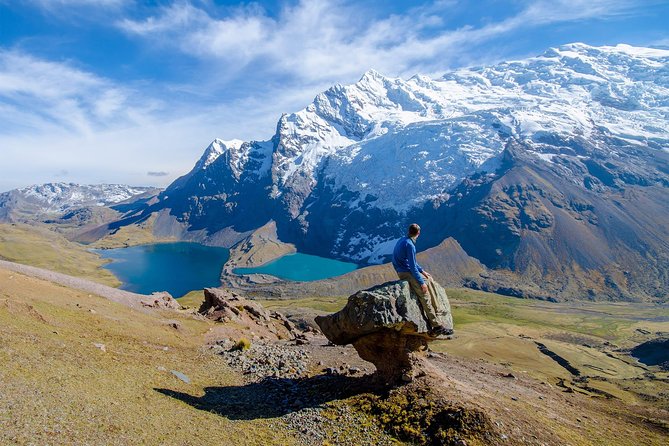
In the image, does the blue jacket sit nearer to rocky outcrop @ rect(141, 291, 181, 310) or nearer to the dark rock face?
rocky outcrop @ rect(141, 291, 181, 310)

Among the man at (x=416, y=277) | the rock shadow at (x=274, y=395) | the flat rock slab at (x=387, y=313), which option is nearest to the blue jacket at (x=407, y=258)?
the man at (x=416, y=277)

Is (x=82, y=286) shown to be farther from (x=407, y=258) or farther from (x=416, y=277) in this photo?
(x=416, y=277)

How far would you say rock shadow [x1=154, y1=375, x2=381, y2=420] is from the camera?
2433cm

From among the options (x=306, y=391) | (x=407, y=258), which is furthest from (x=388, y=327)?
(x=306, y=391)

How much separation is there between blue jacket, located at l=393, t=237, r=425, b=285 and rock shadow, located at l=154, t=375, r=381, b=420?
24.3 ft

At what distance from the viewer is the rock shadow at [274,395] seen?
2433cm

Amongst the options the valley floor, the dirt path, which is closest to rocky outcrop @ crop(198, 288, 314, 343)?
the valley floor

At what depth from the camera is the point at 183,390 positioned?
25.9 m

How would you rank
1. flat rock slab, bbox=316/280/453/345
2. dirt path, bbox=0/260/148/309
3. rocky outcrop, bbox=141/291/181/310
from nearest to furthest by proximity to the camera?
flat rock slab, bbox=316/280/453/345, dirt path, bbox=0/260/148/309, rocky outcrop, bbox=141/291/181/310

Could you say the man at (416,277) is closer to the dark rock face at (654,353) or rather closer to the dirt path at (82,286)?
the dirt path at (82,286)

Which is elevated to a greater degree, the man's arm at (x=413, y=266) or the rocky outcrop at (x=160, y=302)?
the man's arm at (x=413, y=266)

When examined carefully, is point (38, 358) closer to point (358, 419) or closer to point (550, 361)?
point (358, 419)

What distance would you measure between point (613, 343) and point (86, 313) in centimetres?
20025

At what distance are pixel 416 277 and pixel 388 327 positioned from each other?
Answer: 11.3 feet
